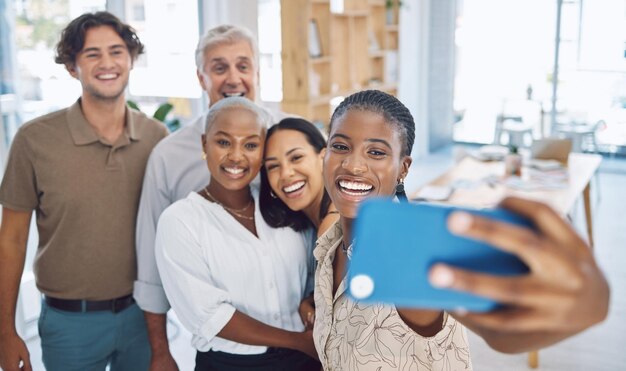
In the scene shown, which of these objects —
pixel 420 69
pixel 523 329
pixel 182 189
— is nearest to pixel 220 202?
pixel 182 189

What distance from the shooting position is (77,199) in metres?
2.24

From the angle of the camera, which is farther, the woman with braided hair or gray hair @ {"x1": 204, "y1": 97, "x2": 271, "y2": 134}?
gray hair @ {"x1": 204, "y1": 97, "x2": 271, "y2": 134}

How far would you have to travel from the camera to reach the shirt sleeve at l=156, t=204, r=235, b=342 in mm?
1717

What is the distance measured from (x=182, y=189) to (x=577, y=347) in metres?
2.77

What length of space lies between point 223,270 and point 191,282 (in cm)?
9

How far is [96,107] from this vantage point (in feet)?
7.65

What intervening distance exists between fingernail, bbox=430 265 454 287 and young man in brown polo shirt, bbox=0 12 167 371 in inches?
74.2

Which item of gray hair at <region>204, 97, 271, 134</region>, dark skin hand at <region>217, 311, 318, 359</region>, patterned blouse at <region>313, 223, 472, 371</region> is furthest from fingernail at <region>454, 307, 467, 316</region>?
gray hair at <region>204, 97, 271, 134</region>

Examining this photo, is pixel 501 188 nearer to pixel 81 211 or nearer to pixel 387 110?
pixel 81 211

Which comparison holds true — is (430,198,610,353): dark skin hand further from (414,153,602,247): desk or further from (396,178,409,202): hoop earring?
(414,153,602,247): desk

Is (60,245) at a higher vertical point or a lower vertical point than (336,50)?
lower

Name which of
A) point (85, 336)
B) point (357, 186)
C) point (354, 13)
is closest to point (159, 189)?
point (85, 336)

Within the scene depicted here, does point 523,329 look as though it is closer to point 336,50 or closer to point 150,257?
point 150,257

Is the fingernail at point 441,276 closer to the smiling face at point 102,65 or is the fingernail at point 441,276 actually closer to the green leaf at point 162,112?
the smiling face at point 102,65
